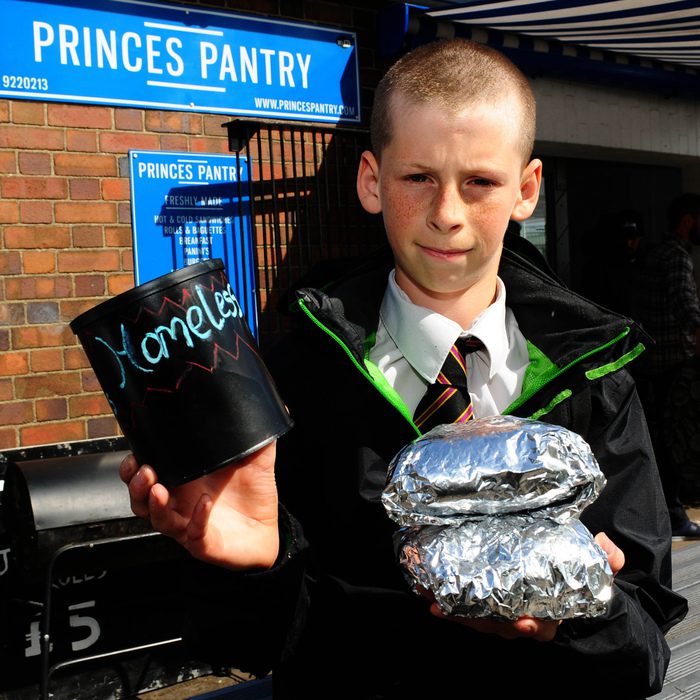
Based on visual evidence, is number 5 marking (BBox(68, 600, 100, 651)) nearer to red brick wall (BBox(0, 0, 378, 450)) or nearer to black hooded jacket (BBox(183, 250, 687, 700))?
red brick wall (BBox(0, 0, 378, 450))

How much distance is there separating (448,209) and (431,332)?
20 cm

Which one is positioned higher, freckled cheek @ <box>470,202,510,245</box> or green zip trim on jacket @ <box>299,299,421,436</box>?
freckled cheek @ <box>470,202,510,245</box>

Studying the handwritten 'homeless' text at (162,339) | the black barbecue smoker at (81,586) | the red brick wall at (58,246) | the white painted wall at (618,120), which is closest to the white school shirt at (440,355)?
the handwritten 'homeless' text at (162,339)

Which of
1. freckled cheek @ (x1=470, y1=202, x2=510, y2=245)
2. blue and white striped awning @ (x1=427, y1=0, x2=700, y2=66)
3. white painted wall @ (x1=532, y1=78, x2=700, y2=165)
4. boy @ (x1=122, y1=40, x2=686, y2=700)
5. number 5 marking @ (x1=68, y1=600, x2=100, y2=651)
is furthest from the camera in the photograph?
white painted wall @ (x1=532, y1=78, x2=700, y2=165)

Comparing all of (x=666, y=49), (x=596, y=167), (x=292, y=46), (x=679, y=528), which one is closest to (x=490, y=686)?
(x=292, y=46)

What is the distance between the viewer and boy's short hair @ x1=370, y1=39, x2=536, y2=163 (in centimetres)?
131

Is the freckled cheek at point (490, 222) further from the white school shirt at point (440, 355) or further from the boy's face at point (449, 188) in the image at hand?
the white school shirt at point (440, 355)

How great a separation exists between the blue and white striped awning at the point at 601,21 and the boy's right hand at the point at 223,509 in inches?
157

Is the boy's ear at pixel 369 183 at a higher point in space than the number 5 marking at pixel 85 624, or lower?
higher

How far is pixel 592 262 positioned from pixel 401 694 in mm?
5000

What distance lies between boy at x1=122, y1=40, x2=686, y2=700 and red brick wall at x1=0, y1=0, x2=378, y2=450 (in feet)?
9.02

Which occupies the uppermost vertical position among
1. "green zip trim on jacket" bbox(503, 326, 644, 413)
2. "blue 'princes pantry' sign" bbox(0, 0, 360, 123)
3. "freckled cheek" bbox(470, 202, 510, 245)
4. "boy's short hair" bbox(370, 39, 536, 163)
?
"blue 'princes pantry' sign" bbox(0, 0, 360, 123)

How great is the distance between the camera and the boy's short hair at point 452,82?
131 centimetres

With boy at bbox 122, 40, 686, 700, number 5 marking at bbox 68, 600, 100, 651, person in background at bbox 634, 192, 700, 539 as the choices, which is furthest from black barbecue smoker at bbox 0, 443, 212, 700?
person in background at bbox 634, 192, 700, 539
